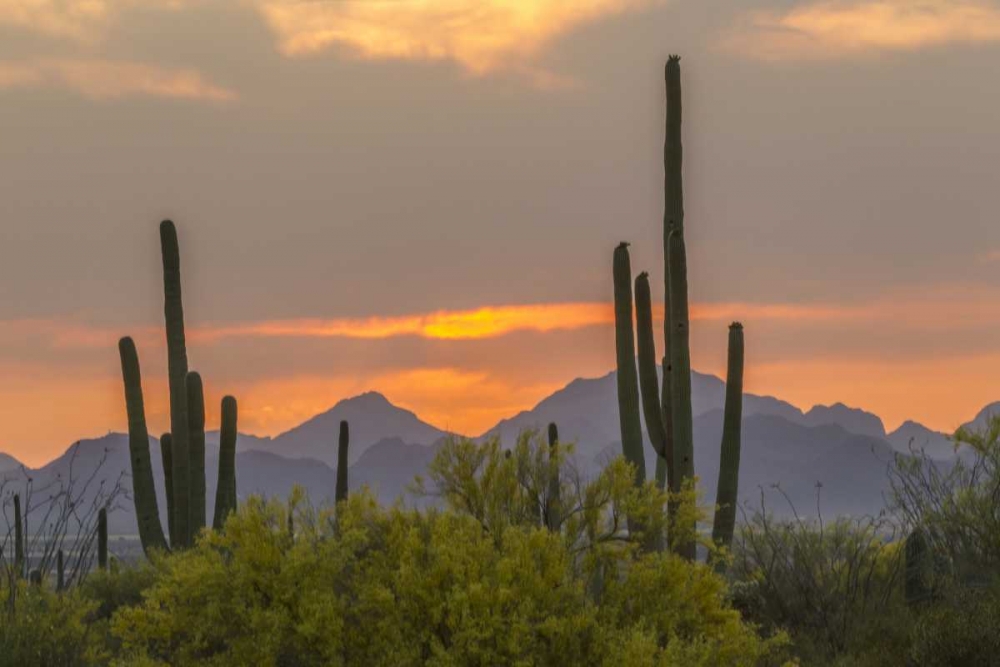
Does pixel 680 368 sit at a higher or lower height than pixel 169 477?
higher

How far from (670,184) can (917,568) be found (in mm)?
6981

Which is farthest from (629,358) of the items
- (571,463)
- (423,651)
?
(423,651)

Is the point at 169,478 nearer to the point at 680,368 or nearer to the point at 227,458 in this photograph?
the point at 227,458

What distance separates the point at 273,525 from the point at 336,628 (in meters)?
1.59

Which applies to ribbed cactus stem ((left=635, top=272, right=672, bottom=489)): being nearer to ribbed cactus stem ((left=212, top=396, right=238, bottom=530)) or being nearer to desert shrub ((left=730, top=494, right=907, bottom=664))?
desert shrub ((left=730, top=494, right=907, bottom=664))

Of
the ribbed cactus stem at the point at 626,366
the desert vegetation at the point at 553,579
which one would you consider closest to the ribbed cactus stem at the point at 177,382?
the desert vegetation at the point at 553,579

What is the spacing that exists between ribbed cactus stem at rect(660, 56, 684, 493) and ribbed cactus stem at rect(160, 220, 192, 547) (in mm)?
8427

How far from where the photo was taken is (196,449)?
997 inches

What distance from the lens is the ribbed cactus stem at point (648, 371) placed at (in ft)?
68.9

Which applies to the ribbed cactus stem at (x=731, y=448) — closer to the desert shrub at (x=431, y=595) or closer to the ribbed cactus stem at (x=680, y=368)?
the ribbed cactus stem at (x=680, y=368)

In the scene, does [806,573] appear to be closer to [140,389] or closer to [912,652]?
[912,652]

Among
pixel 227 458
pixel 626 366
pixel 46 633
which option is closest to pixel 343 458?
pixel 227 458

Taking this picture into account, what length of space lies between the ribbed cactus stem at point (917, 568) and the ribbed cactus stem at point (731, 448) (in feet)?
9.13

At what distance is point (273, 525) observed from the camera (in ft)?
49.9
